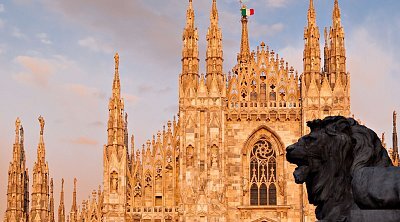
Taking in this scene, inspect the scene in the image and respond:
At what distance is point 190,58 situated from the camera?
3950 cm

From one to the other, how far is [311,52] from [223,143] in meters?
6.08

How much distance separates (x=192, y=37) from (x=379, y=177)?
35.6 m

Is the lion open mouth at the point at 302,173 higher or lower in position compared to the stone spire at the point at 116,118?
lower

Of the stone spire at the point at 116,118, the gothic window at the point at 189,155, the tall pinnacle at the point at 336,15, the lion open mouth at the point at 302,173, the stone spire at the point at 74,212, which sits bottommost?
the stone spire at the point at 74,212

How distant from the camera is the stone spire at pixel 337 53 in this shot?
39219mm

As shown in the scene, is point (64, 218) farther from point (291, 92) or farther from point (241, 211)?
point (291, 92)

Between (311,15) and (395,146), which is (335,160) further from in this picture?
(395,146)

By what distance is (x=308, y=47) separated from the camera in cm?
3972

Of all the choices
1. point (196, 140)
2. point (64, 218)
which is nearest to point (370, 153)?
point (196, 140)

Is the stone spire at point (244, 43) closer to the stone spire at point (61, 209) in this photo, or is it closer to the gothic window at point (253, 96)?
the gothic window at point (253, 96)

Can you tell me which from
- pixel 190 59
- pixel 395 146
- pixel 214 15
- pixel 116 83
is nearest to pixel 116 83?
pixel 116 83

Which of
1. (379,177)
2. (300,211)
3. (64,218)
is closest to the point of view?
(379,177)

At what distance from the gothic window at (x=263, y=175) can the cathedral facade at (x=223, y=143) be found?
47 mm

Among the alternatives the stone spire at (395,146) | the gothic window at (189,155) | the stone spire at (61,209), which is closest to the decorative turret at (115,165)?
the gothic window at (189,155)
